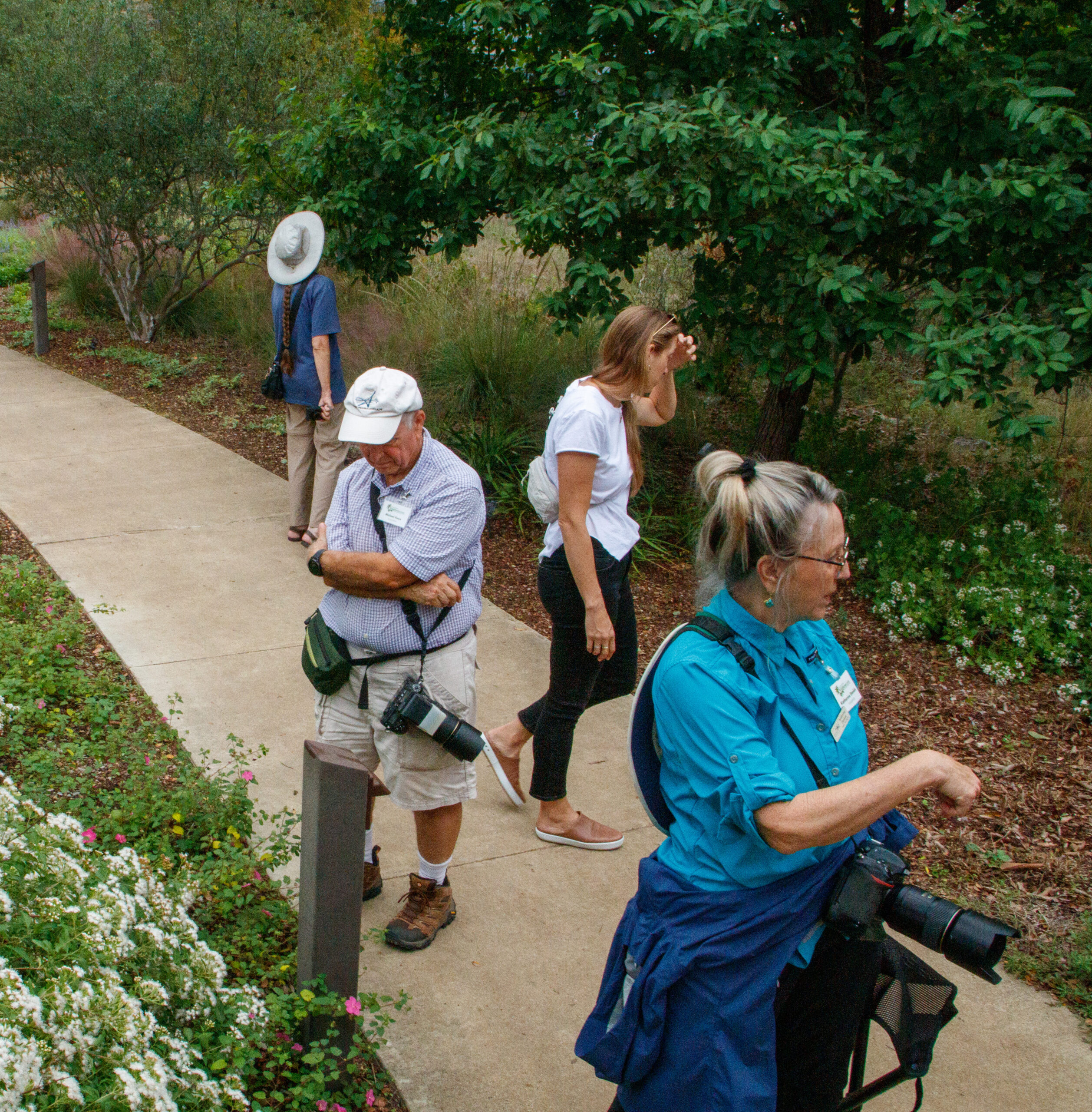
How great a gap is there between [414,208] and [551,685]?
4.40m

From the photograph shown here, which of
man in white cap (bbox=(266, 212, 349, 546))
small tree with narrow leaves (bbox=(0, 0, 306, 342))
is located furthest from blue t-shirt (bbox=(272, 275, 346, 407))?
small tree with narrow leaves (bbox=(0, 0, 306, 342))

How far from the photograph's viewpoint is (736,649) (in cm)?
212

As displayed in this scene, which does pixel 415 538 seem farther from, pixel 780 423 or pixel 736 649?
pixel 780 423

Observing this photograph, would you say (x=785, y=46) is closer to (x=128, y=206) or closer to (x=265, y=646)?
(x=265, y=646)

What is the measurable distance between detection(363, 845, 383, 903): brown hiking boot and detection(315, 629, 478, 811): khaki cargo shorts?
1.28 ft

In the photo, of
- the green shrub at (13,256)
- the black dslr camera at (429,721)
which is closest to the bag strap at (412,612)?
the black dslr camera at (429,721)

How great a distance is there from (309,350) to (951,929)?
5.39 metres

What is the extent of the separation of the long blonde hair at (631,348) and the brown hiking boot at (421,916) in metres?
1.65

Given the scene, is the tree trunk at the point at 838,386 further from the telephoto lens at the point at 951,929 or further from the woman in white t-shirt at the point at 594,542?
the telephoto lens at the point at 951,929

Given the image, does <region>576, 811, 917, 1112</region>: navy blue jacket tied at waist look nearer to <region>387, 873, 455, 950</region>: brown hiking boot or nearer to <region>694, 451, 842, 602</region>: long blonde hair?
<region>694, 451, 842, 602</region>: long blonde hair

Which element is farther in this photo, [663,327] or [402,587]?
[663,327]

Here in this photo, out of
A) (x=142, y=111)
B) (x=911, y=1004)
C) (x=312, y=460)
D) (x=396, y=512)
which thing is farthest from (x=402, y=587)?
(x=142, y=111)

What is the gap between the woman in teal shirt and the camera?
6.54 ft

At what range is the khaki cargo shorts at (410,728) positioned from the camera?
325cm
